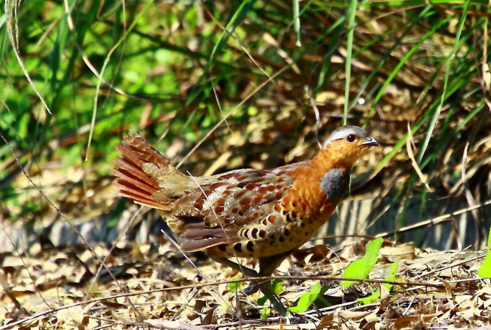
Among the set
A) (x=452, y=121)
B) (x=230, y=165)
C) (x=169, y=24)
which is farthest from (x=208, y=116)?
(x=452, y=121)

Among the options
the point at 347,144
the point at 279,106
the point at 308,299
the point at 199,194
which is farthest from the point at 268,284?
the point at 279,106

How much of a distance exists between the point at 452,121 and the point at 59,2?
2.46 metres

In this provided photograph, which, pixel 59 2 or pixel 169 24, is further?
pixel 169 24

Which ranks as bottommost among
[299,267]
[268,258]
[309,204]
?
[299,267]

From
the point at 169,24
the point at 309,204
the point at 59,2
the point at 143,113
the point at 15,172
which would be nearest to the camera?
the point at 309,204

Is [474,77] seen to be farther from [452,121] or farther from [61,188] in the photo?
[61,188]

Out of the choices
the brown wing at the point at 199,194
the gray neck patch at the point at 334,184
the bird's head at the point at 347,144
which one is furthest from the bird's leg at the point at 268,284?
the bird's head at the point at 347,144

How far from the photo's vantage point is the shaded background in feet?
12.8

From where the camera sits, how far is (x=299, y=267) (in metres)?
4.18

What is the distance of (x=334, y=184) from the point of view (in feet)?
11.4

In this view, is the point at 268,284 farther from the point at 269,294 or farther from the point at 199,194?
the point at 199,194

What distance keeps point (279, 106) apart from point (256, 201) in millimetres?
1576

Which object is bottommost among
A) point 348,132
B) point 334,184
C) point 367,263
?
point 367,263

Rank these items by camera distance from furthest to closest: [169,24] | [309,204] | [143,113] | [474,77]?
[169,24], [143,113], [474,77], [309,204]
